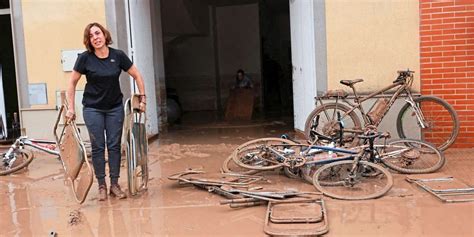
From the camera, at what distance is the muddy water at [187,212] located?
13.7ft

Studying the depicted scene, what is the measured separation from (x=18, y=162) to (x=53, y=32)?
1889 mm

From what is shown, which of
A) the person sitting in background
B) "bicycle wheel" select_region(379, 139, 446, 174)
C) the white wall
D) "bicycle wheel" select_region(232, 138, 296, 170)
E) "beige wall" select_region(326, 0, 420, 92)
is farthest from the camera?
the person sitting in background

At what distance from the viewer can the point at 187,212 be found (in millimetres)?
4723

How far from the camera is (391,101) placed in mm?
6609

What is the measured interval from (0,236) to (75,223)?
577mm

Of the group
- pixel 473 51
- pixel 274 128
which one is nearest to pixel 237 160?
pixel 473 51

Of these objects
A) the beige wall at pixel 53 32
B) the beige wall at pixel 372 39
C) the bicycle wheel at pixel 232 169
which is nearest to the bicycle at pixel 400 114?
the beige wall at pixel 372 39

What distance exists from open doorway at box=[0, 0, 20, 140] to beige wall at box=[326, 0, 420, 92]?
5.01 m

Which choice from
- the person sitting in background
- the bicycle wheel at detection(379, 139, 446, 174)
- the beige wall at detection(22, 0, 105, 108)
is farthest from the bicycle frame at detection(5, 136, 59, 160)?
the person sitting in background

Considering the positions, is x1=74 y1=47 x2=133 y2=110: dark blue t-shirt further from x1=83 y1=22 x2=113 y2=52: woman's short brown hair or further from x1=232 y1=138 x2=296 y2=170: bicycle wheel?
x1=232 y1=138 x2=296 y2=170: bicycle wheel

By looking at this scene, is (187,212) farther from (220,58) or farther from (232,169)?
(220,58)

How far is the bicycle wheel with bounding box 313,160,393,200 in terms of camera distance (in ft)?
16.1

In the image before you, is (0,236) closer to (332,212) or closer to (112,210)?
(112,210)

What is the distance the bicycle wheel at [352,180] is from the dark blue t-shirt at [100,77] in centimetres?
209
